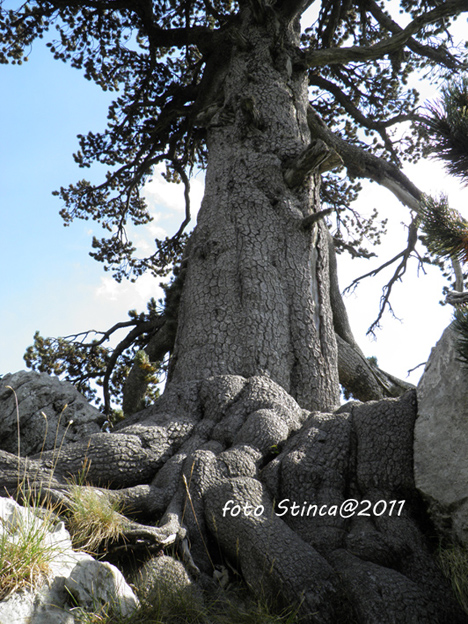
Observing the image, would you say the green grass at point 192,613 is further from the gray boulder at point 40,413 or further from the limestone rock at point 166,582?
the gray boulder at point 40,413

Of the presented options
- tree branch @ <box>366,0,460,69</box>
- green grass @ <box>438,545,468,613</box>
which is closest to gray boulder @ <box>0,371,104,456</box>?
green grass @ <box>438,545,468,613</box>

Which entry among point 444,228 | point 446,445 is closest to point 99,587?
point 446,445

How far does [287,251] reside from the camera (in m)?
5.06

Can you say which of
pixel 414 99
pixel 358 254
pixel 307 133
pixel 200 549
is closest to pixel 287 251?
pixel 307 133

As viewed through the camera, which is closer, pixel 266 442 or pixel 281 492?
pixel 281 492

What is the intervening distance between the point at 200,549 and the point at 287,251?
314 cm

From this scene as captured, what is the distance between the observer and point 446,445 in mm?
2793

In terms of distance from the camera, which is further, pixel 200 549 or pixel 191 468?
pixel 191 468

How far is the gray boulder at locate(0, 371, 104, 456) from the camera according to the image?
4.39 m

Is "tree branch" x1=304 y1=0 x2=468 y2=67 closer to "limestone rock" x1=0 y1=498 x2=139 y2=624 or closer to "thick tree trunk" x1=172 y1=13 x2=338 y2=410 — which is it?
"thick tree trunk" x1=172 y1=13 x2=338 y2=410

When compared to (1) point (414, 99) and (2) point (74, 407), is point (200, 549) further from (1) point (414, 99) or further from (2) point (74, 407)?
(1) point (414, 99)

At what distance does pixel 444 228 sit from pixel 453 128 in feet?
2.27

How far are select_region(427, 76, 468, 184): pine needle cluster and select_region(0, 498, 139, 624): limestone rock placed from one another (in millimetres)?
3301

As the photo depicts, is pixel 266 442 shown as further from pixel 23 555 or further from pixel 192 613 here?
pixel 23 555
